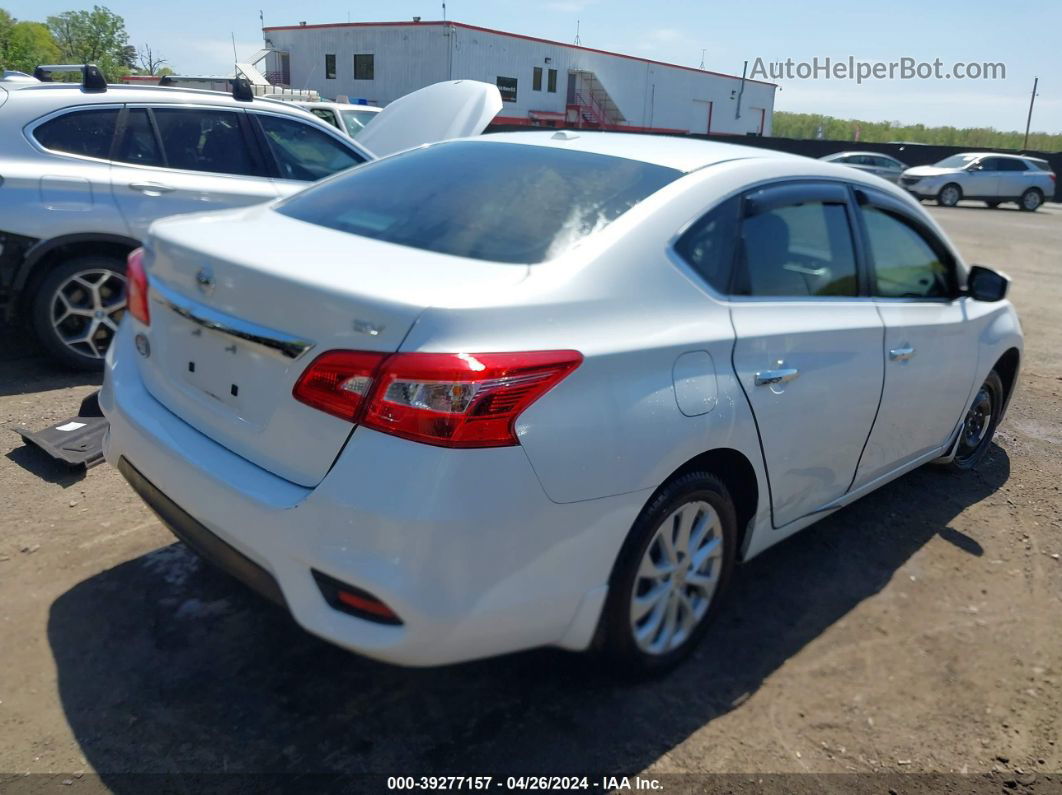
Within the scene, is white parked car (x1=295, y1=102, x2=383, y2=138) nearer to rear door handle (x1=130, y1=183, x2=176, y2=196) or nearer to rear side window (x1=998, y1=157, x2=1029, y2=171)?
rear door handle (x1=130, y1=183, x2=176, y2=196)

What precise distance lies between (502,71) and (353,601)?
41603mm

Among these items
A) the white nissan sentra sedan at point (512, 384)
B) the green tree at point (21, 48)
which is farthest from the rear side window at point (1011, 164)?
the green tree at point (21, 48)

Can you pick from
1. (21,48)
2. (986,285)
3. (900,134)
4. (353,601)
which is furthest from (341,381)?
(900,134)

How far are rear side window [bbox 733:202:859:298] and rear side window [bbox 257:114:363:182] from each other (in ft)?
12.8

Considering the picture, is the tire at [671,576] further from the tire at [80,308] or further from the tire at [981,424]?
the tire at [80,308]

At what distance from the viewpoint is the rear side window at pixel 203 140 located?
5.64 metres

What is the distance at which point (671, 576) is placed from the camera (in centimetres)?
272

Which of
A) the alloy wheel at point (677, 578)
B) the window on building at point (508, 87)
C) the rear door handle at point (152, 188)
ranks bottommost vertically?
the alloy wheel at point (677, 578)

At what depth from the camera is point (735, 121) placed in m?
55.9

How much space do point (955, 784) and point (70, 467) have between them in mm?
3688

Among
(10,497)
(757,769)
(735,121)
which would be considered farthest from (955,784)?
(735,121)

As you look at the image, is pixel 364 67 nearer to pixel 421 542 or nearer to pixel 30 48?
pixel 30 48

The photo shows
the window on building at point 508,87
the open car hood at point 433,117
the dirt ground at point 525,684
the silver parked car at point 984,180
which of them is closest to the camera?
the dirt ground at point 525,684

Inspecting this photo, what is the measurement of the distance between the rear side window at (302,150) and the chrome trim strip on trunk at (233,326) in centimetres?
366
